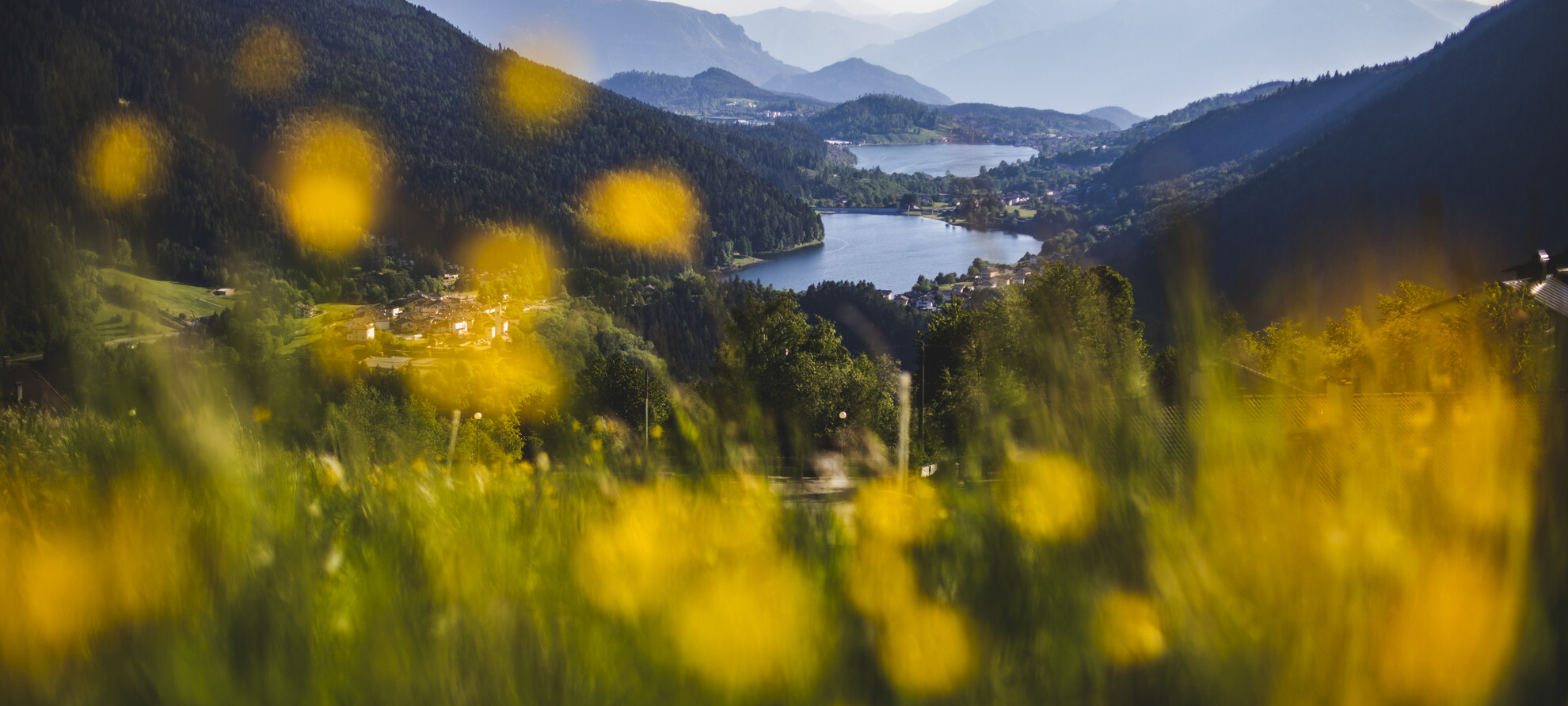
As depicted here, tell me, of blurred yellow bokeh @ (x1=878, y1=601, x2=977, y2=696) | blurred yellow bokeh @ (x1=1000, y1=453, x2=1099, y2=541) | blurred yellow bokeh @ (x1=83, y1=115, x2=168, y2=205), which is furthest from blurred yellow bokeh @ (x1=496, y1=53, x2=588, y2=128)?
blurred yellow bokeh @ (x1=878, y1=601, x2=977, y2=696)

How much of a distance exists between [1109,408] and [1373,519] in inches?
14.2

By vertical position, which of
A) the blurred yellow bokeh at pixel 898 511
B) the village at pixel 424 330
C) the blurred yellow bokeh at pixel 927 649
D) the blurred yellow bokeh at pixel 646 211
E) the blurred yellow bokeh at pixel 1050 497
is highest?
the blurred yellow bokeh at pixel 646 211

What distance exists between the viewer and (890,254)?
4537 inches

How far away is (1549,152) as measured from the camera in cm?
6481

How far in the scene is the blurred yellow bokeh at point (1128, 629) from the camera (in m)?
0.91

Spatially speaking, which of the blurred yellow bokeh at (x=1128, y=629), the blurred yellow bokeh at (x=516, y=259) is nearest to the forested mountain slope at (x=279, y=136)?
the blurred yellow bokeh at (x=516, y=259)

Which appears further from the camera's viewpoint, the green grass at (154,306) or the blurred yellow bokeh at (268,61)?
the blurred yellow bokeh at (268,61)

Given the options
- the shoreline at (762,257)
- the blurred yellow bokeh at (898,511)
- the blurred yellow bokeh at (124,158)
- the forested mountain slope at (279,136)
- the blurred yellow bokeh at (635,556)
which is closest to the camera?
the blurred yellow bokeh at (635,556)

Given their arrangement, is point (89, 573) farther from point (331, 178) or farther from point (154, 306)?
point (331, 178)

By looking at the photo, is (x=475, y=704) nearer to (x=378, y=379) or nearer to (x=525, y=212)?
(x=378, y=379)

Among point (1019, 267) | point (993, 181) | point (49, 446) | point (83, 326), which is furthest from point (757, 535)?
point (993, 181)

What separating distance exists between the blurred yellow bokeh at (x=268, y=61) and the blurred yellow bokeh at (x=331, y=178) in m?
10.6

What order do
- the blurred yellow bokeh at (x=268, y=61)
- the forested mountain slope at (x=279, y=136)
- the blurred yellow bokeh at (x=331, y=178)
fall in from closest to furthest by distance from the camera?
the forested mountain slope at (x=279, y=136) → the blurred yellow bokeh at (x=331, y=178) → the blurred yellow bokeh at (x=268, y=61)

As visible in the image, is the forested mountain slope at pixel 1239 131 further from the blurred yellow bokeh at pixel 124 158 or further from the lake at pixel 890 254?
the blurred yellow bokeh at pixel 124 158
